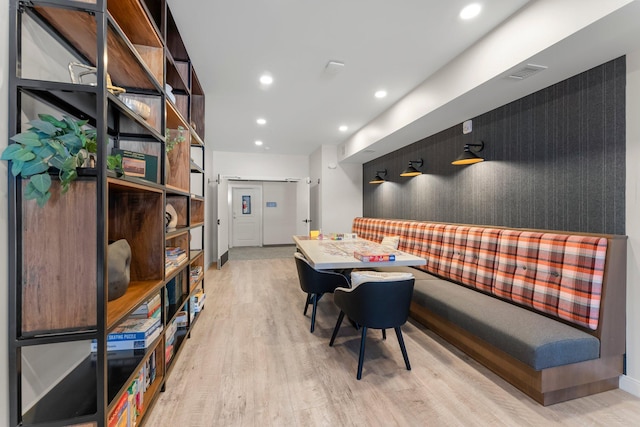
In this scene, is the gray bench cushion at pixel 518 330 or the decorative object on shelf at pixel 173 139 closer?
the gray bench cushion at pixel 518 330

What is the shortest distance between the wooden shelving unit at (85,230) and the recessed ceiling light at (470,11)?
82.6 inches

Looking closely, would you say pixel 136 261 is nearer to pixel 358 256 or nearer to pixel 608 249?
pixel 358 256

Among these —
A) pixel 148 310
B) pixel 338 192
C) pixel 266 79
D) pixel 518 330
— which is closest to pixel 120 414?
pixel 148 310

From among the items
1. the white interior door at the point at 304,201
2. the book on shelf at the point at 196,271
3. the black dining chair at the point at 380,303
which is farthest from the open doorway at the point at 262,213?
the black dining chair at the point at 380,303

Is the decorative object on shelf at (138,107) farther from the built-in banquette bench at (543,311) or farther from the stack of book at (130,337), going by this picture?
the built-in banquette bench at (543,311)

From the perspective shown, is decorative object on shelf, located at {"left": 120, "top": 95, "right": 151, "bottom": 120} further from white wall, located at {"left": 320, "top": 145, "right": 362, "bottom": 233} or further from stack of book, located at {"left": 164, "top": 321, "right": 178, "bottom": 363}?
white wall, located at {"left": 320, "top": 145, "right": 362, "bottom": 233}

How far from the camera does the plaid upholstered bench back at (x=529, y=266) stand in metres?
1.76

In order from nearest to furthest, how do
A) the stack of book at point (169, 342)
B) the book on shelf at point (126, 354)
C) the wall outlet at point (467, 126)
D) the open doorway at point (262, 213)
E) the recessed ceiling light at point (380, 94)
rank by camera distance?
A: the book on shelf at point (126, 354), the stack of book at point (169, 342), the wall outlet at point (467, 126), the recessed ceiling light at point (380, 94), the open doorway at point (262, 213)

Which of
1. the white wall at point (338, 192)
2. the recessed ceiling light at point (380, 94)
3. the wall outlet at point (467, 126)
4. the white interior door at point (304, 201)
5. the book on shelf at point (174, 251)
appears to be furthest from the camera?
the white interior door at point (304, 201)

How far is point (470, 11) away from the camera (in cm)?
188

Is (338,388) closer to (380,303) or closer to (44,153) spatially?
(380,303)

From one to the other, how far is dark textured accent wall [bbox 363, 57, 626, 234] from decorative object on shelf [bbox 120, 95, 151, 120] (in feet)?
10.3

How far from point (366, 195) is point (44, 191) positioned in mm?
5424

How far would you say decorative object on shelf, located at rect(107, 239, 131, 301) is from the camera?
1311 millimetres
